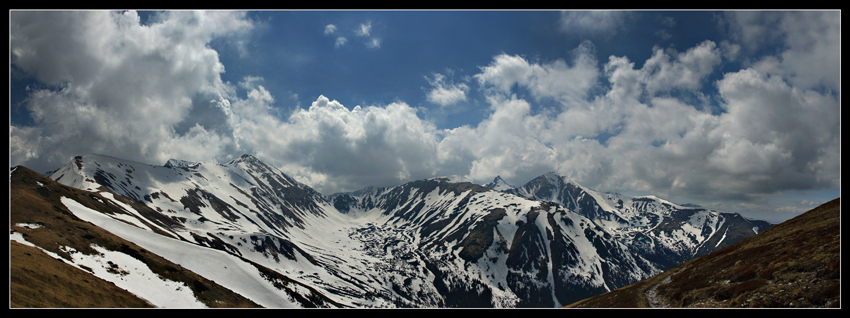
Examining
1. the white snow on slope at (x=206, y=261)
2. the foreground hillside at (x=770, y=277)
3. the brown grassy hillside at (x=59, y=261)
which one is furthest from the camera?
the white snow on slope at (x=206, y=261)

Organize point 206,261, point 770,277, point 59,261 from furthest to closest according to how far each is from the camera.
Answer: point 206,261
point 59,261
point 770,277

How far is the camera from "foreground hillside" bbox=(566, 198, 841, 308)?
3248cm

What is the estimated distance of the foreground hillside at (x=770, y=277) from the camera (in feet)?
107

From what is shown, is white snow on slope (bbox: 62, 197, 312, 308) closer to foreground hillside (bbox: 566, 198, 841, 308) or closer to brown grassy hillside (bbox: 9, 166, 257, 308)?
brown grassy hillside (bbox: 9, 166, 257, 308)

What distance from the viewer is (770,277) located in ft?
127

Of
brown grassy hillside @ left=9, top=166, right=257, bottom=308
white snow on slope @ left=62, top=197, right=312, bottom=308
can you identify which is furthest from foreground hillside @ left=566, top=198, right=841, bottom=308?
white snow on slope @ left=62, top=197, right=312, bottom=308

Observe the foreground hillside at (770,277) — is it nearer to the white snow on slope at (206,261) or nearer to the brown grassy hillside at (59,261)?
the brown grassy hillside at (59,261)

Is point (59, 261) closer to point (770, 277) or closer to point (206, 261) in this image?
point (206, 261)

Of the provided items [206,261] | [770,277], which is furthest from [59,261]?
[770,277]

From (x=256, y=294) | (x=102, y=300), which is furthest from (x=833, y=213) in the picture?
(x=256, y=294)

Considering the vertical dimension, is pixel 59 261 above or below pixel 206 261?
below

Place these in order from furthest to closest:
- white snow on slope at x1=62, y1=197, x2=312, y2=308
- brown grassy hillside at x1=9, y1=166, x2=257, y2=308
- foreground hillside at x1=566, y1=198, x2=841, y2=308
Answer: white snow on slope at x1=62, y1=197, x2=312, y2=308
brown grassy hillside at x1=9, y1=166, x2=257, y2=308
foreground hillside at x1=566, y1=198, x2=841, y2=308

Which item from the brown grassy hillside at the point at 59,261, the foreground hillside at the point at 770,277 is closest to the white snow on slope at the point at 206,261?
the brown grassy hillside at the point at 59,261
